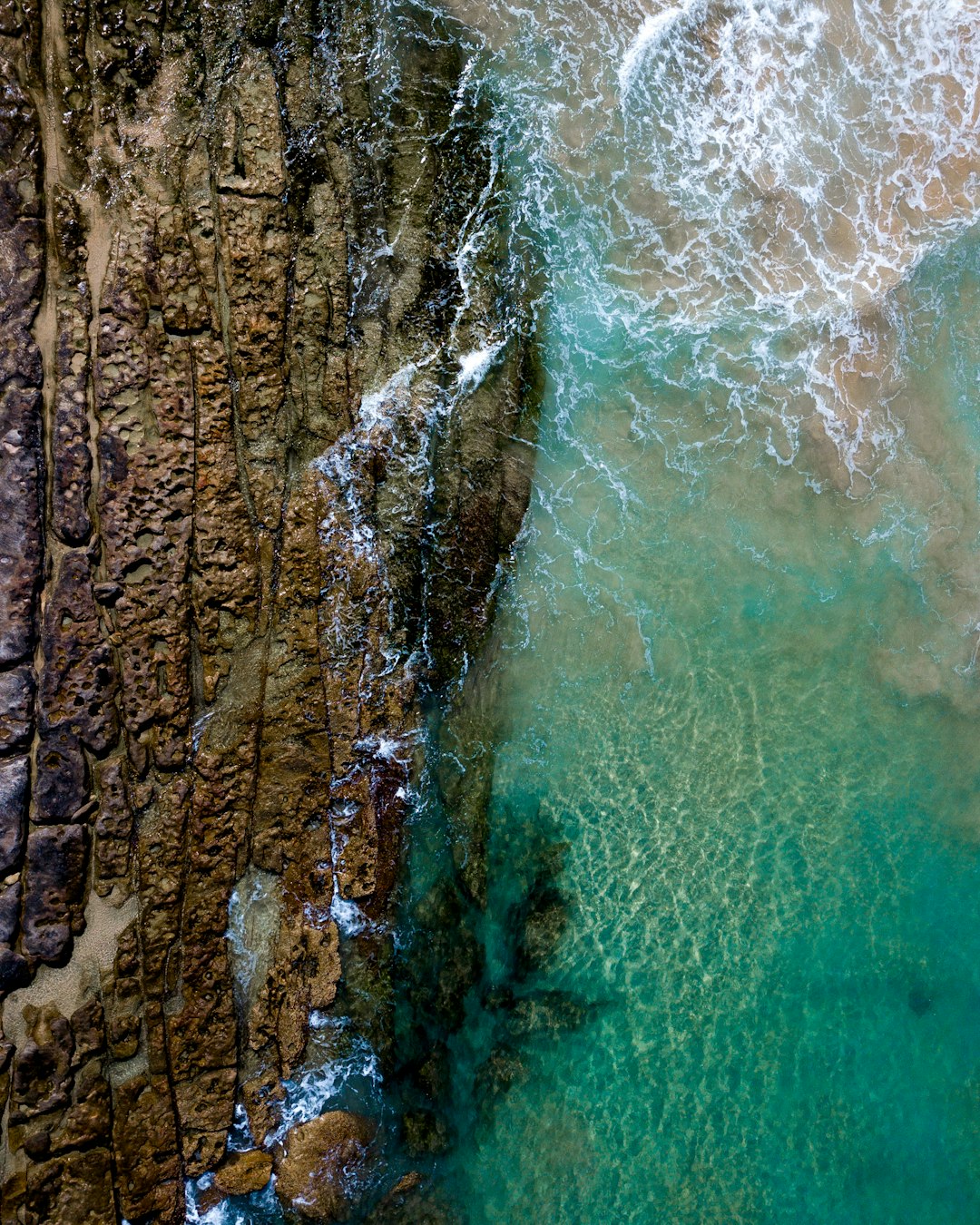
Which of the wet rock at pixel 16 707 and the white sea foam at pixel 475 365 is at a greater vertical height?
the white sea foam at pixel 475 365

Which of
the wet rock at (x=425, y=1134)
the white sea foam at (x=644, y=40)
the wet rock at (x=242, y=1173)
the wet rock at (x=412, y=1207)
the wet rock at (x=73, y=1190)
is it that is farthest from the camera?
the white sea foam at (x=644, y=40)

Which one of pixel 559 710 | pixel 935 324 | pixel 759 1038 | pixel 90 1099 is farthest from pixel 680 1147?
pixel 935 324

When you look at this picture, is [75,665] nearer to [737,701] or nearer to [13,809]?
[13,809]

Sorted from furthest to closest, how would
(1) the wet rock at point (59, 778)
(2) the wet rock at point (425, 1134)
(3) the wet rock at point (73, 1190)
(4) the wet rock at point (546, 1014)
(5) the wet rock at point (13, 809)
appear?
(4) the wet rock at point (546, 1014)
(2) the wet rock at point (425, 1134)
(1) the wet rock at point (59, 778)
(5) the wet rock at point (13, 809)
(3) the wet rock at point (73, 1190)

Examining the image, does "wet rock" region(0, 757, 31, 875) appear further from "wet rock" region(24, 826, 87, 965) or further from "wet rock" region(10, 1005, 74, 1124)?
"wet rock" region(10, 1005, 74, 1124)

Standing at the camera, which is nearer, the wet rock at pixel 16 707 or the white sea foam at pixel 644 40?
the wet rock at pixel 16 707

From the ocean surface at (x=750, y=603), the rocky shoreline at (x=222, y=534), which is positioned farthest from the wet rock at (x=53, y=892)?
the ocean surface at (x=750, y=603)

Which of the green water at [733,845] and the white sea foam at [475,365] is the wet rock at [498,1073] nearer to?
the green water at [733,845]
